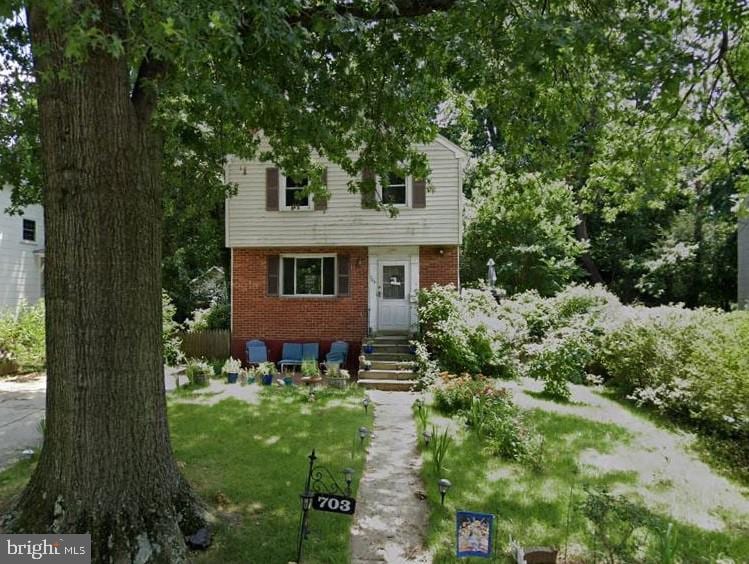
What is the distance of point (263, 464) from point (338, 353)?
24.1 feet

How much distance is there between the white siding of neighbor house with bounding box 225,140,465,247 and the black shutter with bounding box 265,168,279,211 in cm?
14

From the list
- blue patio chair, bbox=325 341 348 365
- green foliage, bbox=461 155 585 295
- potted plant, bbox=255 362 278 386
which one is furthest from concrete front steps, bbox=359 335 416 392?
green foliage, bbox=461 155 585 295

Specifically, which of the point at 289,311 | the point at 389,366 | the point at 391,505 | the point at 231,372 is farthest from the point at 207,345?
the point at 391,505

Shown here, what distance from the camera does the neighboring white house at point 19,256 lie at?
1644 centimetres

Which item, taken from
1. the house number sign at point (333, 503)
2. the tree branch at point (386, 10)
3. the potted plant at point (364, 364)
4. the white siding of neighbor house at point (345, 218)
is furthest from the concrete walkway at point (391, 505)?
the white siding of neighbor house at point (345, 218)

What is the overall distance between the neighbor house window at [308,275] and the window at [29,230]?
1155 cm

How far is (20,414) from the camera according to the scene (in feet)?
25.9

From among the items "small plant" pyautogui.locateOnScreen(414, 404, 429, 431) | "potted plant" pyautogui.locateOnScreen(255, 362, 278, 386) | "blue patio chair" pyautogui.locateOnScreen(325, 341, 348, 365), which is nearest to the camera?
"small plant" pyautogui.locateOnScreen(414, 404, 429, 431)

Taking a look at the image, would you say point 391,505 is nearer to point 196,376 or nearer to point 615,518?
point 615,518

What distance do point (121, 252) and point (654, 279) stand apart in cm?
2147

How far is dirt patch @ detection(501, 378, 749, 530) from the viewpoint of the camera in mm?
4633

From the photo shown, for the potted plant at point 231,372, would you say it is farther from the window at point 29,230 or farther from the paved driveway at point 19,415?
the window at point 29,230

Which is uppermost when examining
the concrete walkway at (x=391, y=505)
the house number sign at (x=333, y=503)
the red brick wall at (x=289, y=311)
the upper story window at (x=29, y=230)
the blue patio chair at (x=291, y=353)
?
the upper story window at (x=29, y=230)

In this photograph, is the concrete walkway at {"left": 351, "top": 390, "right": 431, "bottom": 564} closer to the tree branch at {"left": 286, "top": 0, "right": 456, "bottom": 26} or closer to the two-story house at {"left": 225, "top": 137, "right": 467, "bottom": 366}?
the tree branch at {"left": 286, "top": 0, "right": 456, "bottom": 26}
